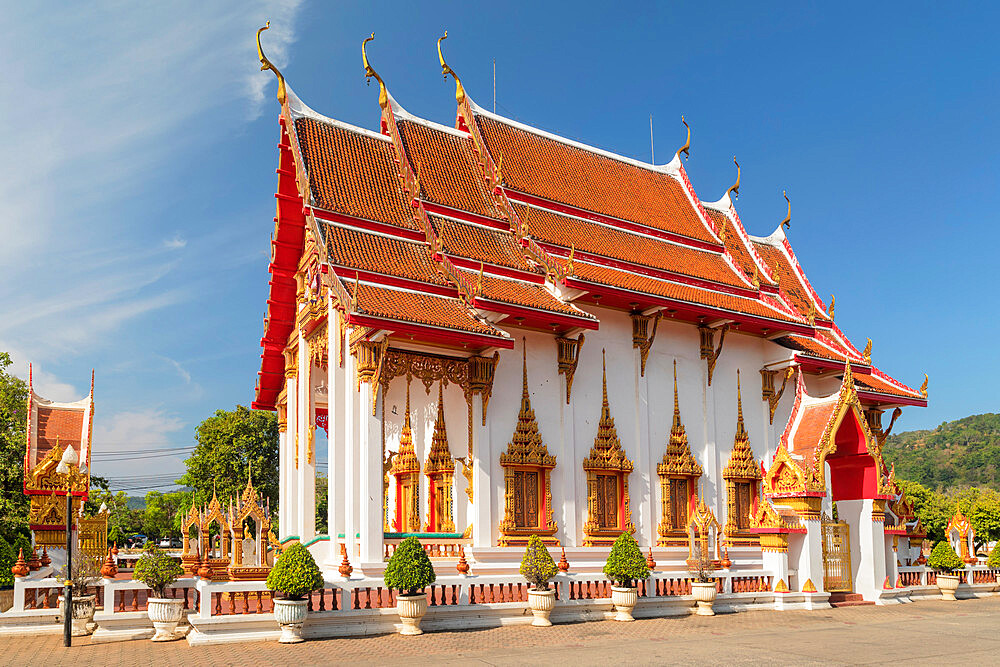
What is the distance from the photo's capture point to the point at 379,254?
14625 millimetres

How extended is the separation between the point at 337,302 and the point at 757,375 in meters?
9.34

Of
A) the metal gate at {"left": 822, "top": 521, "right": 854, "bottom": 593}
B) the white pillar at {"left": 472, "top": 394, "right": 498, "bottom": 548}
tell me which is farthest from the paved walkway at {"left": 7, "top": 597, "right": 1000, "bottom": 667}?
the white pillar at {"left": 472, "top": 394, "right": 498, "bottom": 548}

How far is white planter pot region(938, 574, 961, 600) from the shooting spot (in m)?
16.8

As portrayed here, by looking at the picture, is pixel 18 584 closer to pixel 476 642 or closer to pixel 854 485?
pixel 476 642

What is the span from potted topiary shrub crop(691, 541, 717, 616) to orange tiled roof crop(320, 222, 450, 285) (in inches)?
239

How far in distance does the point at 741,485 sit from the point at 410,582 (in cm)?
879

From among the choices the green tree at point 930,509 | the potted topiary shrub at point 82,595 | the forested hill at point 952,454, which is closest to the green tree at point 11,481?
the potted topiary shrub at point 82,595

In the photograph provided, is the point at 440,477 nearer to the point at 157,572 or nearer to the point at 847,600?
the point at 157,572

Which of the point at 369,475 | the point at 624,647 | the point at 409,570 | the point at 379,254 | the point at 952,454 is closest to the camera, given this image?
the point at 624,647

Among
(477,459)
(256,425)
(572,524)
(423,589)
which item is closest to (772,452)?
(572,524)

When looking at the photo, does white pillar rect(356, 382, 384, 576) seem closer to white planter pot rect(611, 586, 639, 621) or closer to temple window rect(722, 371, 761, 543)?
white planter pot rect(611, 586, 639, 621)

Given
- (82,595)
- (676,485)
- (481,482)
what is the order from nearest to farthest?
(82,595) < (481,482) < (676,485)

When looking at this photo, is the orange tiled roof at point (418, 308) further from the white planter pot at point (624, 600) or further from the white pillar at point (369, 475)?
the white planter pot at point (624, 600)

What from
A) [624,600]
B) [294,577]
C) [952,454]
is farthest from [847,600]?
[952,454]
